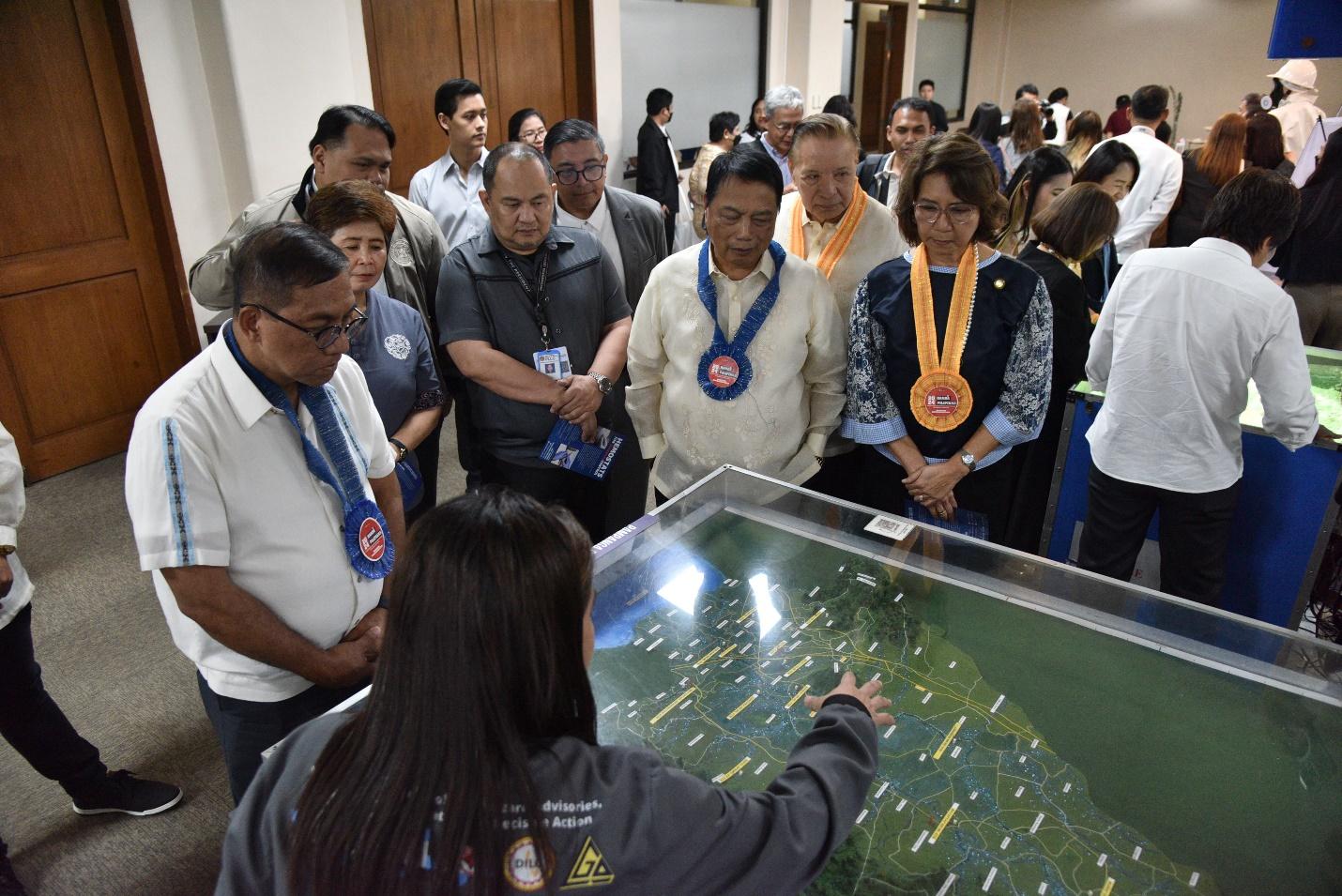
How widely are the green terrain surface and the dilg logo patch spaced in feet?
1.37

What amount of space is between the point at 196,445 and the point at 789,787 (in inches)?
38.5

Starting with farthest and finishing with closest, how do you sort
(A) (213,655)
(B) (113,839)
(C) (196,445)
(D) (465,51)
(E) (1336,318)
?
(D) (465,51), (E) (1336,318), (B) (113,839), (A) (213,655), (C) (196,445)

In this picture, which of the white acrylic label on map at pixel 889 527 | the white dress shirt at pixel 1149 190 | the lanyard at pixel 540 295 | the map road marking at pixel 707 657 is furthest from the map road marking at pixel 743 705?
the white dress shirt at pixel 1149 190

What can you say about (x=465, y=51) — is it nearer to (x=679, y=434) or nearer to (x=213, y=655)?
(x=679, y=434)

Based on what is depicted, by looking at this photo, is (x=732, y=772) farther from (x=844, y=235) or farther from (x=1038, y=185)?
(x=1038, y=185)

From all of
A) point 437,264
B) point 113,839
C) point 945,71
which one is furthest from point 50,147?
point 945,71

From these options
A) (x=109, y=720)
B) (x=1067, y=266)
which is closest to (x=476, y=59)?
(x=1067, y=266)

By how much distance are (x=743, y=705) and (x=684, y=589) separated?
→ 0.32 meters

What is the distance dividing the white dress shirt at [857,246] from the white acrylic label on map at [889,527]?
78 cm

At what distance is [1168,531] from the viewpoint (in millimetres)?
2332

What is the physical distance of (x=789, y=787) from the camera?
933 mm

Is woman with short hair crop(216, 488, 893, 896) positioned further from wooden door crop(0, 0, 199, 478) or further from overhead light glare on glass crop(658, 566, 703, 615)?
wooden door crop(0, 0, 199, 478)

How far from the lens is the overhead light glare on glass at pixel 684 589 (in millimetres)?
1594

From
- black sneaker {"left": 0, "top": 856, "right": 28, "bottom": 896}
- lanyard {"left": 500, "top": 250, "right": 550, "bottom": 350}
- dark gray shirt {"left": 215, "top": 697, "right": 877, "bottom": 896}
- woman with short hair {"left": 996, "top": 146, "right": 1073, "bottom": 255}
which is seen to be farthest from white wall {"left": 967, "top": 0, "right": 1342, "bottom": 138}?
black sneaker {"left": 0, "top": 856, "right": 28, "bottom": 896}
